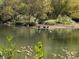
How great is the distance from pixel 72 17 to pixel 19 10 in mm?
8858

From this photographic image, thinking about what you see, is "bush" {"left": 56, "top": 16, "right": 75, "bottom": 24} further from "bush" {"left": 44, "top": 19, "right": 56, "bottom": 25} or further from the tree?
the tree

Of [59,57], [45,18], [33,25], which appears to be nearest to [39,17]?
[45,18]

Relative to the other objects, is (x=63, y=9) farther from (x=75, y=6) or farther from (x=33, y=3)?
(x=33, y=3)

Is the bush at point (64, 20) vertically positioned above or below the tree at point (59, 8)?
below

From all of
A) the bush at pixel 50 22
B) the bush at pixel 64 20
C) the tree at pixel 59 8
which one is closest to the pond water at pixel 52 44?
the bush at pixel 50 22

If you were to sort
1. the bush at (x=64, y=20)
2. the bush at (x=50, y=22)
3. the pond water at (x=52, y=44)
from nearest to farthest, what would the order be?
the pond water at (x=52, y=44), the bush at (x=50, y=22), the bush at (x=64, y=20)

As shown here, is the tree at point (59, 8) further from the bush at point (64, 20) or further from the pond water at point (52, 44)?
the pond water at point (52, 44)

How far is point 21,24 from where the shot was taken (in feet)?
139

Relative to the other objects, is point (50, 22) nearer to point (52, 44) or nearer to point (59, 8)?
point (59, 8)

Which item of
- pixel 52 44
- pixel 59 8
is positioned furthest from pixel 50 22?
pixel 52 44

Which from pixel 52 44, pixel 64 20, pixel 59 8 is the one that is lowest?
pixel 64 20

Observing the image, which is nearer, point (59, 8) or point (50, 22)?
point (50, 22)

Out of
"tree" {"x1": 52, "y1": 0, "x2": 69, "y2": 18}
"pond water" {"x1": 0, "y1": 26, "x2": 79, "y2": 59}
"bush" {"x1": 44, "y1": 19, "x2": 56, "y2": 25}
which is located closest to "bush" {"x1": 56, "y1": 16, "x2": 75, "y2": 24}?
"bush" {"x1": 44, "y1": 19, "x2": 56, "y2": 25}

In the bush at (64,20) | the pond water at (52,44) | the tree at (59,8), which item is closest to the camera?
the pond water at (52,44)
